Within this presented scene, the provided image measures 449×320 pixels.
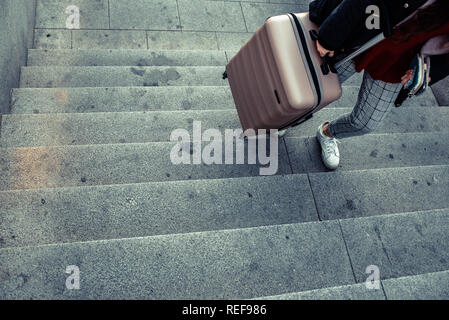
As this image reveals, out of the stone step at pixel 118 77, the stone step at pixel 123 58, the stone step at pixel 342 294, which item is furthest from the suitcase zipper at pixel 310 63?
the stone step at pixel 123 58

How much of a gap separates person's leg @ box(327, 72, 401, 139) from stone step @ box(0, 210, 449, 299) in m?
0.61

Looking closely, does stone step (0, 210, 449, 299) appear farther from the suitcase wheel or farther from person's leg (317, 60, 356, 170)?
the suitcase wheel

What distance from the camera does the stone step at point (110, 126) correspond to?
2623 mm

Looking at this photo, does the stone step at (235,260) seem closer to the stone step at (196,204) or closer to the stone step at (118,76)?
the stone step at (196,204)

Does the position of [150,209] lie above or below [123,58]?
above

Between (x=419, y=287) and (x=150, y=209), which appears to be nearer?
(x=419, y=287)

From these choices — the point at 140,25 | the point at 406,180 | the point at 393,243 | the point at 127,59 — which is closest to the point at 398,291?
the point at 393,243

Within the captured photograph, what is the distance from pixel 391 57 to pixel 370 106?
403 mm

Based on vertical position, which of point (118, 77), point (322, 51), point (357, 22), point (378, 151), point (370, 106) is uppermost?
point (357, 22)

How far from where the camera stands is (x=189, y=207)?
229 centimetres

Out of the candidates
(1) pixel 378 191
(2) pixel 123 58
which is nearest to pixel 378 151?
(1) pixel 378 191

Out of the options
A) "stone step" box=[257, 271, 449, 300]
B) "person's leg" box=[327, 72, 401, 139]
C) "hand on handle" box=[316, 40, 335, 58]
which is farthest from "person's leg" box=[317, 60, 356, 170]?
"stone step" box=[257, 271, 449, 300]

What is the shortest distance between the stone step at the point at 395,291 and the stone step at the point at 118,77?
2451 millimetres

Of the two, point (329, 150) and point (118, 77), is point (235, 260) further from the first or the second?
point (118, 77)
